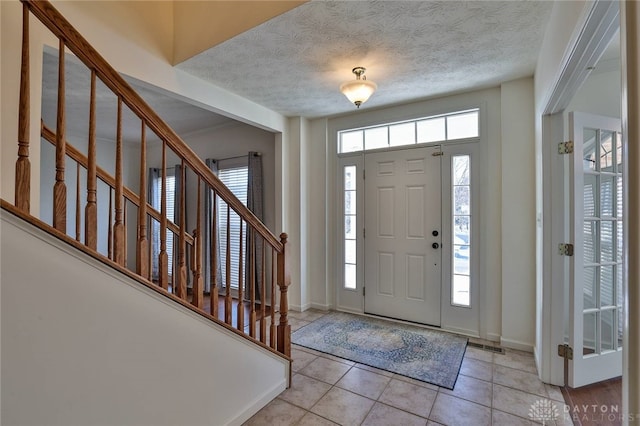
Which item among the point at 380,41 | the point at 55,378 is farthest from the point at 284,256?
the point at 380,41

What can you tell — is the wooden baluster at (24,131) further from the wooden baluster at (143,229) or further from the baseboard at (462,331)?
the baseboard at (462,331)

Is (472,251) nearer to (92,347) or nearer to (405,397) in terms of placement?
(405,397)

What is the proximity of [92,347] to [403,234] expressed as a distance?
2.96 meters

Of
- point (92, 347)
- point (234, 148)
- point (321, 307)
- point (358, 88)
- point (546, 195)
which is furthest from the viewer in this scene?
point (234, 148)

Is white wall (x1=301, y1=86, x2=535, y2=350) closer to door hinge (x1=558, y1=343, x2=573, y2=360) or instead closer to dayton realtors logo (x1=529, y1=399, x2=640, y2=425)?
door hinge (x1=558, y1=343, x2=573, y2=360)

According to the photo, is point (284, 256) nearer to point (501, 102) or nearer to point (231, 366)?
point (231, 366)

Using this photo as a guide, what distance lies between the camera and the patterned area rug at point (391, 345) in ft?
7.91

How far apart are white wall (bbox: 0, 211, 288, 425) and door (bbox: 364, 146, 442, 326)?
7.46 feet

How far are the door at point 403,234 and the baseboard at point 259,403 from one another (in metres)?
1.77

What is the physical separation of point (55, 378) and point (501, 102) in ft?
12.0

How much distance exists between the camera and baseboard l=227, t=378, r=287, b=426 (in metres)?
1.79

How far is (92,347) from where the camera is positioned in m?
1.14

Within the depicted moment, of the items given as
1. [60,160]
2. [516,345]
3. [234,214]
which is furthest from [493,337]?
[234,214]

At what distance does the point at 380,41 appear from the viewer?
213 cm
